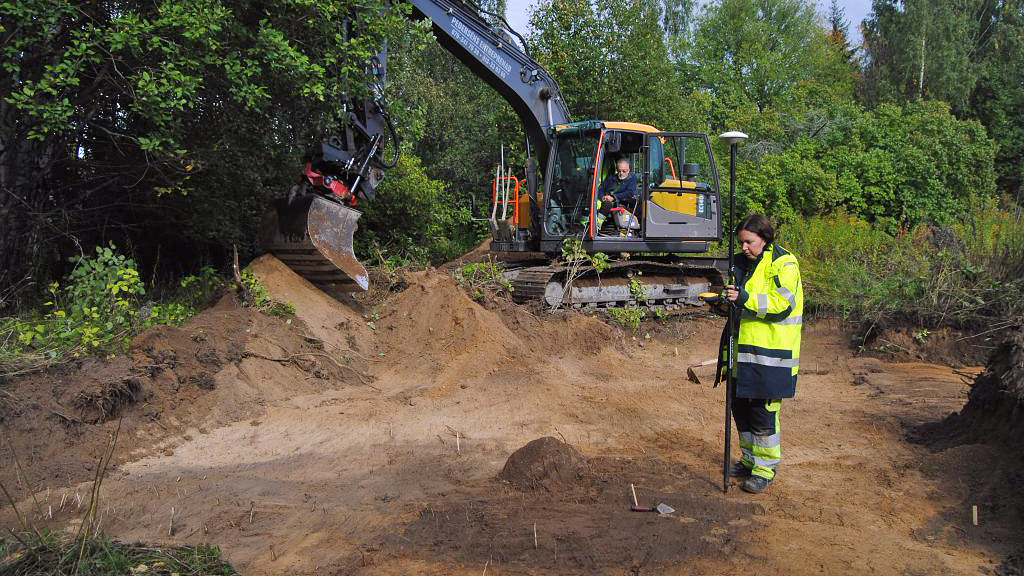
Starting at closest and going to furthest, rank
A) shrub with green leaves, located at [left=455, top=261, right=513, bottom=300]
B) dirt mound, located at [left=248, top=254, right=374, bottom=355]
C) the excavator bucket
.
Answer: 1. dirt mound, located at [left=248, top=254, right=374, bottom=355]
2. the excavator bucket
3. shrub with green leaves, located at [left=455, top=261, right=513, bottom=300]

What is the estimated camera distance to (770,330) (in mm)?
4785

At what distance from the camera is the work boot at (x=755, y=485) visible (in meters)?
4.80

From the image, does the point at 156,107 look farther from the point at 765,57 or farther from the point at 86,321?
the point at 765,57

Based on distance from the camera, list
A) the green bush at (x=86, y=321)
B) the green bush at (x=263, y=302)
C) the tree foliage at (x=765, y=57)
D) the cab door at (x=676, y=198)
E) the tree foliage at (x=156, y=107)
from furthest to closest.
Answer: the tree foliage at (x=765, y=57) → the cab door at (x=676, y=198) → the green bush at (x=263, y=302) → the tree foliage at (x=156, y=107) → the green bush at (x=86, y=321)

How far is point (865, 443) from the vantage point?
19.6 feet

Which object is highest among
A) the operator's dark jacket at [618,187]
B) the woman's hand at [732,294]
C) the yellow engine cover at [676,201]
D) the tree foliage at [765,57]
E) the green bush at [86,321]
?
the tree foliage at [765,57]

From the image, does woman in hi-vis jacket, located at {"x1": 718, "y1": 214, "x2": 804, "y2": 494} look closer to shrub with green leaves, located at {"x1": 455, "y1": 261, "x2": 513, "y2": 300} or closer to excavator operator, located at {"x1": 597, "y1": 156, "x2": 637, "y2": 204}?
shrub with green leaves, located at {"x1": 455, "y1": 261, "x2": 513, "y2": 300}

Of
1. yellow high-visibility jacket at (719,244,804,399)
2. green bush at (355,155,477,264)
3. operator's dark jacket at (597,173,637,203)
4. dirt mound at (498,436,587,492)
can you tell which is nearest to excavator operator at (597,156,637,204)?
operator's dark jacket at (597,173,637,203)

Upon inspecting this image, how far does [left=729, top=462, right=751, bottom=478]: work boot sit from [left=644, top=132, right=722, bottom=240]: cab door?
6.08 m

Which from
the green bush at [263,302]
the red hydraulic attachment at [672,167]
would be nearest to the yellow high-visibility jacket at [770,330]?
the green bush at [263,302]

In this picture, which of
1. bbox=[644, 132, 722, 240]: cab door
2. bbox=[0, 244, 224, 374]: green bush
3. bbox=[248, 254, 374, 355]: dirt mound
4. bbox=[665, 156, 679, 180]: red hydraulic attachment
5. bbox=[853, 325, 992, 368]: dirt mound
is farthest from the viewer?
bbox=[665, 156, 679, 180]: red hydraulic attachment

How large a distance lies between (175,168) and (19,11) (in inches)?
89.8

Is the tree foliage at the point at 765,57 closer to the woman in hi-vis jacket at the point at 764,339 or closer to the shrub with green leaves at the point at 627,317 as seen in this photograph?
the shrub with green leaves at the point at 627,317

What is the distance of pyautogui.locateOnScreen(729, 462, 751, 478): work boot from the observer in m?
5.10
